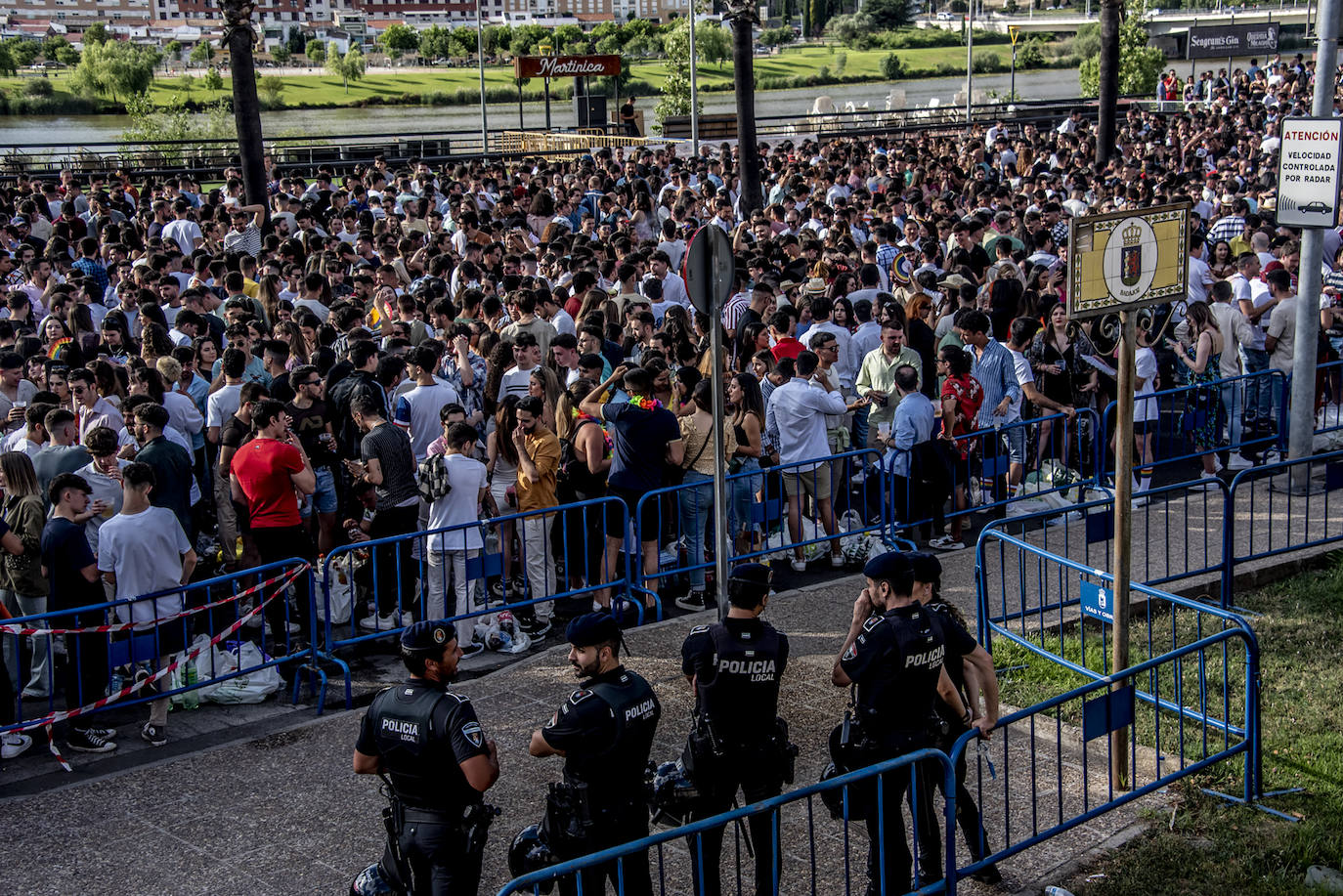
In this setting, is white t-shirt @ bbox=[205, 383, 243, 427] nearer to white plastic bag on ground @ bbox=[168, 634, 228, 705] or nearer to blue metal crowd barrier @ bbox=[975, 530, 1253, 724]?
white plastic bag on ground @ bbox=[168, 634, 228, 705]

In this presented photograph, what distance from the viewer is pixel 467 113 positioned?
81500 mm

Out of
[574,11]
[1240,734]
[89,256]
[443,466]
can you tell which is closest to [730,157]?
[89,256]

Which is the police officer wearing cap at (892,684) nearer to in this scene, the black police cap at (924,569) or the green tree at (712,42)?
the black police cap at (924,569)

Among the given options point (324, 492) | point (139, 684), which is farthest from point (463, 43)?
point (139, 684)

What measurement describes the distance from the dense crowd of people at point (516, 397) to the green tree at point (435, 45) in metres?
101

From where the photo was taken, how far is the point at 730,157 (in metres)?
28.1

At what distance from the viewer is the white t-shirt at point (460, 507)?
9117 millimetres

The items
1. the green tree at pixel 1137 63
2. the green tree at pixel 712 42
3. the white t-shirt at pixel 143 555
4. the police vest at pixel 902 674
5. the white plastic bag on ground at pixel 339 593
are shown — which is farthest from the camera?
the green tree at pixel 712 42

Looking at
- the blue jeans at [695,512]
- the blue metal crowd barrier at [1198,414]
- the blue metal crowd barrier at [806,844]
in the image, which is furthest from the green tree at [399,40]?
the blue metal crowd barrier at [806,844]

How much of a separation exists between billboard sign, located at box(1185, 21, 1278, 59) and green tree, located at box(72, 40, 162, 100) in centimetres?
4735

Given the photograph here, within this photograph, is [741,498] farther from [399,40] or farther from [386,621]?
[399,40]

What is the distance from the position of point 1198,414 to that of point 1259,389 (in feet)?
2.63

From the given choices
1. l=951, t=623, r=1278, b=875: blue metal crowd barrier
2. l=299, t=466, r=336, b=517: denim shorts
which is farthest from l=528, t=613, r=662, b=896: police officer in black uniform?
l=299, t=466, r=336, b=517: denim shorts

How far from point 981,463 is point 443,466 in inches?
180
